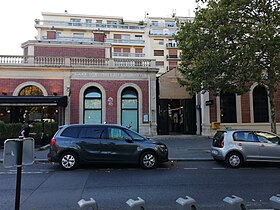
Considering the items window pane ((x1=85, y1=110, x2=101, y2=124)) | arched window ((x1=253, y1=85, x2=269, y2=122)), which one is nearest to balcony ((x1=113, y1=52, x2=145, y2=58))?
window pane ((x1=85, y1=110, x2=101, y2=124))

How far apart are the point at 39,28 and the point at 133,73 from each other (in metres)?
44.0

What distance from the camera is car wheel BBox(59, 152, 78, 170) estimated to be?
9.80 metres

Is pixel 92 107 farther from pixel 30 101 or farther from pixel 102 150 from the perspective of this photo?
pixel 102 150

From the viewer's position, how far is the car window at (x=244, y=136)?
34.6 feet

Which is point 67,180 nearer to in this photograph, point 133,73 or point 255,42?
point 255,42

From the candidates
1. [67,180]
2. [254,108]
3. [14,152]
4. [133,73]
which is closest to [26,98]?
[133,73]

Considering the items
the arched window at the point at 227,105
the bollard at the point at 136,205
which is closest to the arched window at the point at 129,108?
the arched window at the point at 227,105

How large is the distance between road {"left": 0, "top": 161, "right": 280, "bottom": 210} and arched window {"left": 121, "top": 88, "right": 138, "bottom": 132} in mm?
11817

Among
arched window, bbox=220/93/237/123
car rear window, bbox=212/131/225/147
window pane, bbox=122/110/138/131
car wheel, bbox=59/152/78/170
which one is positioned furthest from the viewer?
arched window, bbox=220/93/237/123

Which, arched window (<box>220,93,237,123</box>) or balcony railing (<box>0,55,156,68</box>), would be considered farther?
arched window (<box>220,93,237,123</box>)

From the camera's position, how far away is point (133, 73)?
2266cm

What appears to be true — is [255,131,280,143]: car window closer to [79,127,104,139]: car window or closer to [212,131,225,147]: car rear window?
[212,131,225,147]: car rear window

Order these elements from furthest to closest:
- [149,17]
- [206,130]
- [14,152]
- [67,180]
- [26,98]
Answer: [149,17]
[206,130]
[26,98]
[67,180]
[14,152]

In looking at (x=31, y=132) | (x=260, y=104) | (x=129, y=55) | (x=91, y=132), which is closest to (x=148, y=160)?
(x=91, y=132)
